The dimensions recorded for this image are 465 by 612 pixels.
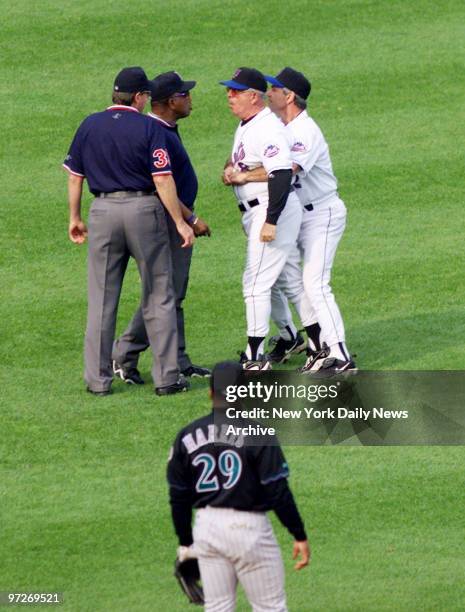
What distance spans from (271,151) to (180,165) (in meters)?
0.59

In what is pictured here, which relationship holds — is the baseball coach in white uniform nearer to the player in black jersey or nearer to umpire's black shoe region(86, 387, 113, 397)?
umpire's black shoe region(86, 387, 113, 397)

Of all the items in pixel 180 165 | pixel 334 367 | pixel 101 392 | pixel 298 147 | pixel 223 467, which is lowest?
pixel 101 392

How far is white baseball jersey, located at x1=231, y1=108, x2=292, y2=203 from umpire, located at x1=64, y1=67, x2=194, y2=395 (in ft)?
1.84

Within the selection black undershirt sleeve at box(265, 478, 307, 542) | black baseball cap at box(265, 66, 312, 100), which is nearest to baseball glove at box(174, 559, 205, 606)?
black undershirt sleeve at box(265, 478, 307, 542)

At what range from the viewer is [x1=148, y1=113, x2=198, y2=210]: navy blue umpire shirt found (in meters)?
8.73

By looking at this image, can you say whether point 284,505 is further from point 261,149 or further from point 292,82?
point 292,82

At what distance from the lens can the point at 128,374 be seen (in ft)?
29.7

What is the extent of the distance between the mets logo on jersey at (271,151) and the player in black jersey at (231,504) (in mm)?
3438

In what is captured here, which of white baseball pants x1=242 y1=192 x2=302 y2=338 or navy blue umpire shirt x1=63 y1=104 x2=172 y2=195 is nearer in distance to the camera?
navy blue umpire shirt x1=63 y1=104 x2=172 y2=195

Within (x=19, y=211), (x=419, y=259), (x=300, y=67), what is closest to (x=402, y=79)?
(x=300, y=67)

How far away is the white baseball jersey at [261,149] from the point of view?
8.70 meters

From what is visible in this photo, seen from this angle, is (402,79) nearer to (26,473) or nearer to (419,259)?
(419,259)

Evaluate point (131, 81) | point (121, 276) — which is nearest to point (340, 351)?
point (121, 276)

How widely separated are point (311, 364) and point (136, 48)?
5.68 metres
